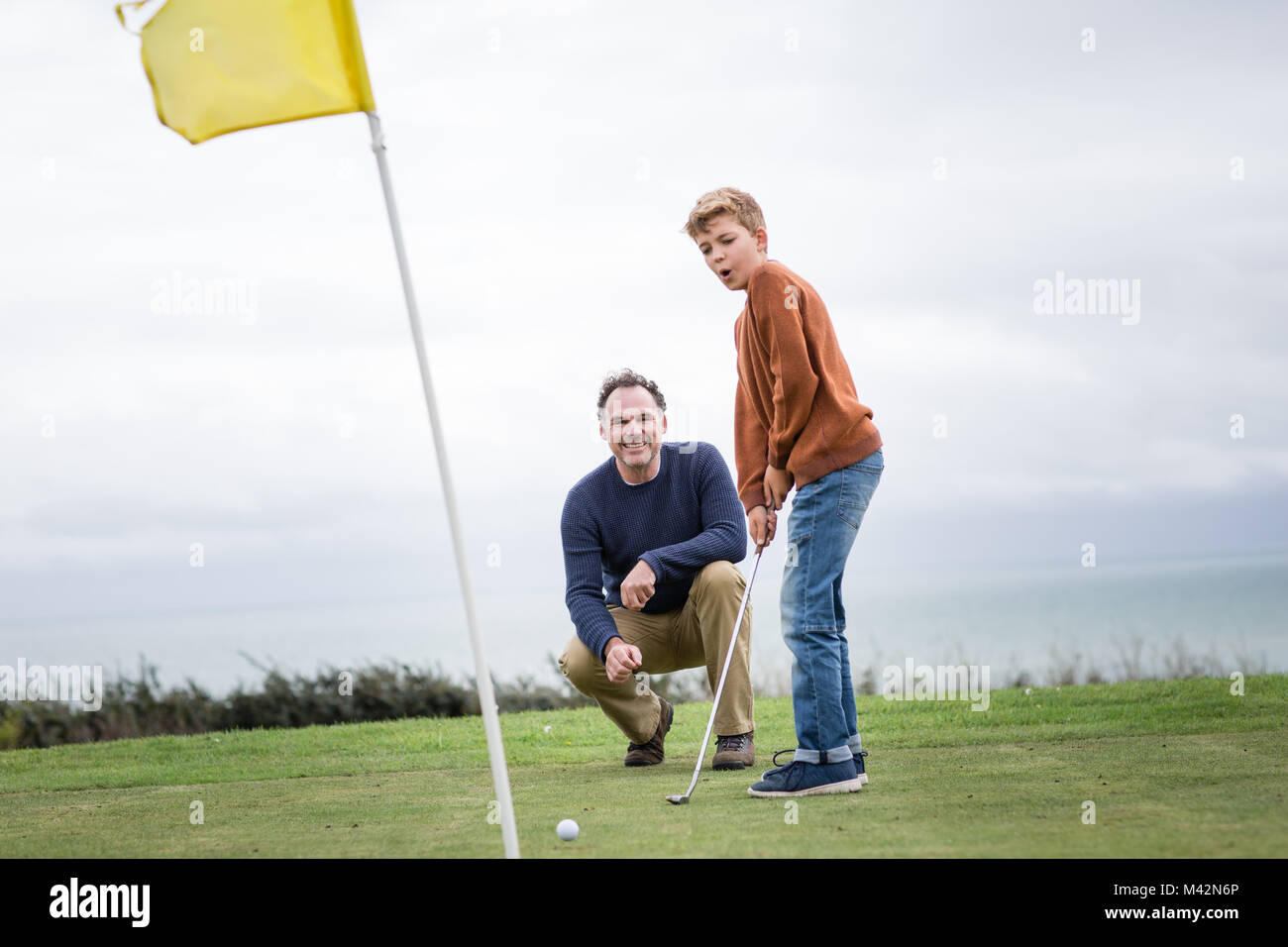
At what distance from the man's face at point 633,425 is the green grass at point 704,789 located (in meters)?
1.33

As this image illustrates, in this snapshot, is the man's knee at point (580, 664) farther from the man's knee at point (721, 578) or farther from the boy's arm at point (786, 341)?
the boy's arm at point (786, 341)

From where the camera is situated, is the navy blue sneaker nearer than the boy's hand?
Yes

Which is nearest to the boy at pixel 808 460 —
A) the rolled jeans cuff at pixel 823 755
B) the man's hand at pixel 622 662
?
the rolled jeans cuff at pixel 823 755

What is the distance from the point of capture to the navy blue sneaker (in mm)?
3947

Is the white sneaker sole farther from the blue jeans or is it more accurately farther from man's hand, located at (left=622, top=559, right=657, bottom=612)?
man's hand, located at (left=622, top=559, right=657, bottom=612)

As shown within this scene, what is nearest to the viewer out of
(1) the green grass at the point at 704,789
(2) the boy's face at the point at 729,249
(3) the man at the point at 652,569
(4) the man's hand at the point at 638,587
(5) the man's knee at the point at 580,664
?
(1) the green grass at the point at 704,789

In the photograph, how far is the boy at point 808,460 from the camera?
3.99 metres

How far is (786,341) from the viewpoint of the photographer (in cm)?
398

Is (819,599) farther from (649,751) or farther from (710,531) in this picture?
(649,751)

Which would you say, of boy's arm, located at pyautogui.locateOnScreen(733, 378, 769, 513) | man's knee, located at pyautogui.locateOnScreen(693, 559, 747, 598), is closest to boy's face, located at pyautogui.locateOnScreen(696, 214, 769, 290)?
boy's arm, located at pyautogui.locateOnScreen(733, 378, 769, 513)

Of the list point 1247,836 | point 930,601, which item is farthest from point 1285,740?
point 930,601

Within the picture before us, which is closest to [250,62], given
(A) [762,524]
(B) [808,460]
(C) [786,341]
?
(C) [786,341]

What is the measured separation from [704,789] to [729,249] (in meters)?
1.93
